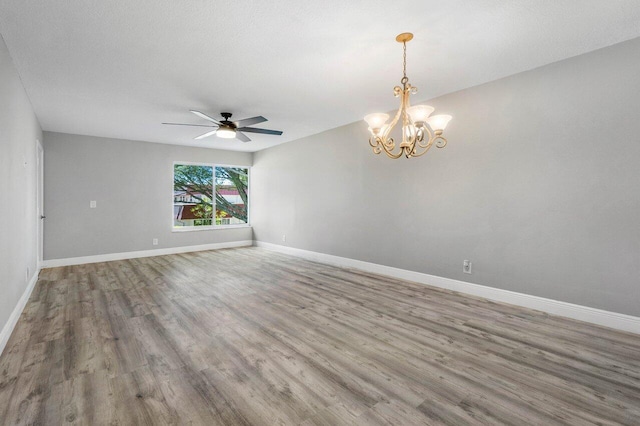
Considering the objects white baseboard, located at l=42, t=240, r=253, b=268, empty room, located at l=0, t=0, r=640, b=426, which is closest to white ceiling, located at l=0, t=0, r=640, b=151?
empty room, located at l=0, t=0, r=640, b=426

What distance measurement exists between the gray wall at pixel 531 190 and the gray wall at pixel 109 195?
14.7ft

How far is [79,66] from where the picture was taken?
3035 mm

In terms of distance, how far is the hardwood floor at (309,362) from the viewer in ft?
5.56

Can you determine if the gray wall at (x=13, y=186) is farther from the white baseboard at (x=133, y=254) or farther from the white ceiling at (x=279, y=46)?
the white baseboard at (x=133, y=254)

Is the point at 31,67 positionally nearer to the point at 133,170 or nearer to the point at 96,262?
the point at 133,170

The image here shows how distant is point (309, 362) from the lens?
2217 mm

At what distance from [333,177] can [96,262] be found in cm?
492

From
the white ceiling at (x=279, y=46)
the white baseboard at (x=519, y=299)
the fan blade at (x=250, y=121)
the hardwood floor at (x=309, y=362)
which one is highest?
the white ceiling at (x=279, y=46)

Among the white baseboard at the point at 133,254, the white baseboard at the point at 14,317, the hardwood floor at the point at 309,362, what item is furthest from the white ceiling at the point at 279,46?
the white baseboard at the point at 133,254

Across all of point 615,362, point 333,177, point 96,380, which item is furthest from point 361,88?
point 96,380

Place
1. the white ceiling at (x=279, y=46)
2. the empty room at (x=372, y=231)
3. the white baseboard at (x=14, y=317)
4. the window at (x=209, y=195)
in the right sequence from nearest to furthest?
the empty room at (x=372, y=231) → the white ceiling at (x=279, y=46) → the white baseboard at (x=14, y=317) → the window at (x=209, y=195)

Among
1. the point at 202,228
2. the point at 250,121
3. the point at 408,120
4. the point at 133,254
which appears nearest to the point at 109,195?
the point at 133,254

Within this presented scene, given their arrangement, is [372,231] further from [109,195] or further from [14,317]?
[109,195]

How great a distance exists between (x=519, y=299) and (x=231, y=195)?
22.0ft
